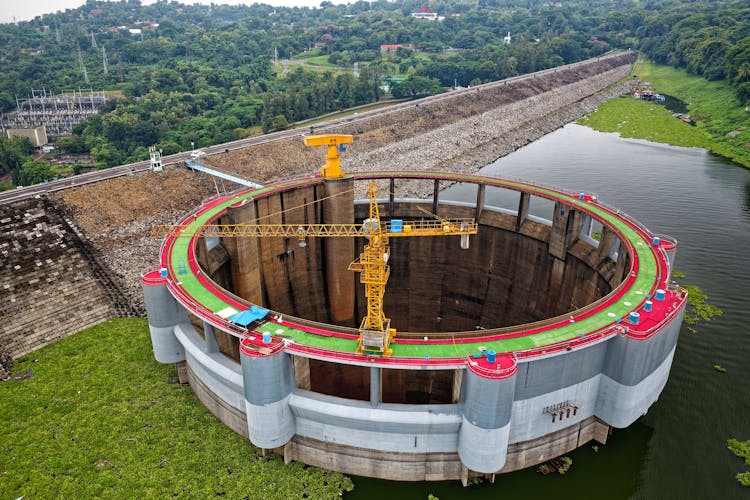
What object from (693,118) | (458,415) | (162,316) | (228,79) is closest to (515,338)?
(458,415)

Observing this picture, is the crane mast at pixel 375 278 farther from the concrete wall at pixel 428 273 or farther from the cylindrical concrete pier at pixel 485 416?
the concrete wall at pixel 428 273

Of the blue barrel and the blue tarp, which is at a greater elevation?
the blue barrel

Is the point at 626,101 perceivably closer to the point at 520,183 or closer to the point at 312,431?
the point at 520,183

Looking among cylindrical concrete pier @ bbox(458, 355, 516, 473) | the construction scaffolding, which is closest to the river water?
cylindrical concrete pier @ bbox(458, 355, 516, 473)

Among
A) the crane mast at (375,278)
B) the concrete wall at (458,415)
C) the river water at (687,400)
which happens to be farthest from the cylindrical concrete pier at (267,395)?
the river water at (687,400)

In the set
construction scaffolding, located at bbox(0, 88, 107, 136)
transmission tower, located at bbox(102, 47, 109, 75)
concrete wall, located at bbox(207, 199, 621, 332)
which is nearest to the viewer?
concrete wall, located at bbox(207, 199, 621, 332)

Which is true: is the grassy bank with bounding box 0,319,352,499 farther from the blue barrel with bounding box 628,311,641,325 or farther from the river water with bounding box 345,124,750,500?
the blue barrel with bounding box 628,311,641,325

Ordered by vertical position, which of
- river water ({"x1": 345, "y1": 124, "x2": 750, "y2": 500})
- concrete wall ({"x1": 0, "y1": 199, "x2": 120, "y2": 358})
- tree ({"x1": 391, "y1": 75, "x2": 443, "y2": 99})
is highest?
tree ({"x1": 391, "y1": 75, "x2": 443, "y2": 99})

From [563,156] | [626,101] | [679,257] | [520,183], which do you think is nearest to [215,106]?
[563,156]
